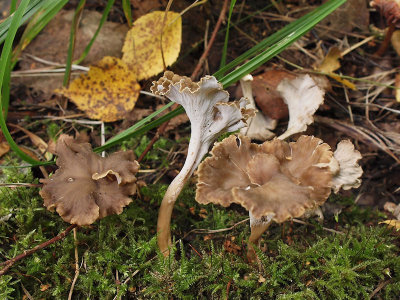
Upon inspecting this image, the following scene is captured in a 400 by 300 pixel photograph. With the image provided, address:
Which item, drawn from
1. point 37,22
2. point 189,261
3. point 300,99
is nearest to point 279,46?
point 300,99

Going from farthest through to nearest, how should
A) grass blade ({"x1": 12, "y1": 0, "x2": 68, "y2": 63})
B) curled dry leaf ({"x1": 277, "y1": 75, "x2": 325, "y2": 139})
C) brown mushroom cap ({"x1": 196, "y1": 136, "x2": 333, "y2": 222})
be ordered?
curled dry leaf ({"x1": 277, "y1": 75, "x2": 325, "y2": 139})
grass blade ({"x1": 12, "y1": 0, "x2": 68, "y2": 63})
brown mushroom cap ({"x1": 196, "y1": 136, "x2": 333, "y2": 222})

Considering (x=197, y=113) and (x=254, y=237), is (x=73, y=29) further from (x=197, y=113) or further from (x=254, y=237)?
(x=254, y=237)

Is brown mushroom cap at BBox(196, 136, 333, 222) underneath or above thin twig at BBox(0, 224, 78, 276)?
above

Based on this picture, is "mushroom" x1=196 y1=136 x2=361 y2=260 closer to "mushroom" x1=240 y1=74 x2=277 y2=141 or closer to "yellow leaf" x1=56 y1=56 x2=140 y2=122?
"mushroom" x1=240 y1=74 x2=277 y2=141

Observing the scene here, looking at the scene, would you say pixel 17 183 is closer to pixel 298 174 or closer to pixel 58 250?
pixel 58 250

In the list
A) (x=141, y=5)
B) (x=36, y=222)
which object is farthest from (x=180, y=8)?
(x=36, y=222)

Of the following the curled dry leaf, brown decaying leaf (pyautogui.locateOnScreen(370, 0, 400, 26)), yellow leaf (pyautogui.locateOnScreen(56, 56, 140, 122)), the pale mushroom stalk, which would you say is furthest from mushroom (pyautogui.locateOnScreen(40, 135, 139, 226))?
brown decaying leaf (pyautogui.locateOnScreen(370, 0, 400, 26))
